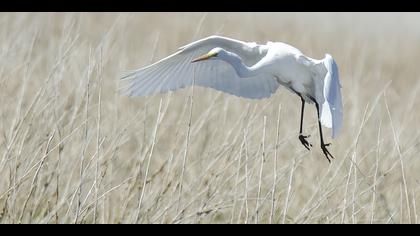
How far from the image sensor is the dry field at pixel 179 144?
1564mm

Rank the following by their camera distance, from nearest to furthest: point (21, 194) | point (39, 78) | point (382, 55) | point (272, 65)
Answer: point (272, 65) → point (21, 194) → point (39, 78) → point (382, 55)

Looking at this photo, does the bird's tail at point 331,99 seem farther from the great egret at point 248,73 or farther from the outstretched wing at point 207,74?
the outstretched wing at point 207,74

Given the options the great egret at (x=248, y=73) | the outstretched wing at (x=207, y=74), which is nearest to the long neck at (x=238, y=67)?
the great egret at (x=248, y=73)

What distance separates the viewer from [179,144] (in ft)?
8.18

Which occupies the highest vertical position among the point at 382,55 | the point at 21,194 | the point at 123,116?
the point at 382,55

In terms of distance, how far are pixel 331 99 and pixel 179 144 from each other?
1.10 m

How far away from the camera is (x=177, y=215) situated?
148cm

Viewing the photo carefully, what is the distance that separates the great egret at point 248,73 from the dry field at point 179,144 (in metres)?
0.06

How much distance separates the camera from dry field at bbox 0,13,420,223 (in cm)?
156

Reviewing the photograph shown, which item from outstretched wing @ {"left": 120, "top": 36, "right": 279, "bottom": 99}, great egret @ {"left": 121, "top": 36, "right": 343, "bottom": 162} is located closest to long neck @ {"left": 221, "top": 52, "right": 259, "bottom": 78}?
great egret @ {"left": 121, "top": 36, "right": 343, "bottom": 162}
